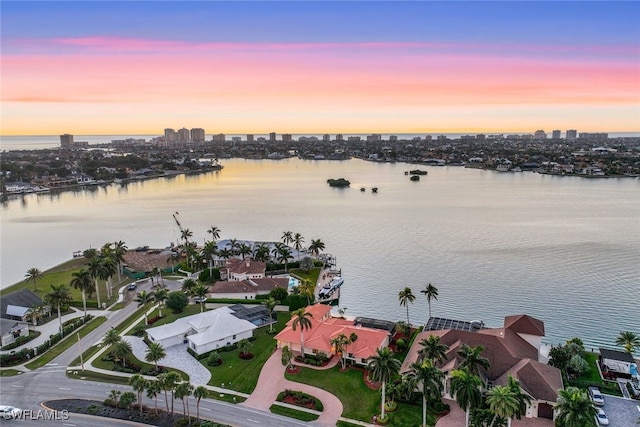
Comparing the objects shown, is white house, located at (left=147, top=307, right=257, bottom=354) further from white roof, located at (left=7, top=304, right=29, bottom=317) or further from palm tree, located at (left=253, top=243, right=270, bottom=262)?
palm tree, located at (left=253, top=243, right=270, bottom=262)

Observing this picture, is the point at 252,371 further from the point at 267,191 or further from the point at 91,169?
the point at 91,169

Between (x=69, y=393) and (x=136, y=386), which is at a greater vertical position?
(x=136, y=386)

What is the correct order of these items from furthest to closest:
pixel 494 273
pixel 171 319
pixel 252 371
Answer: pixel 494 273 < pixel 171 319 < pixel 252 371

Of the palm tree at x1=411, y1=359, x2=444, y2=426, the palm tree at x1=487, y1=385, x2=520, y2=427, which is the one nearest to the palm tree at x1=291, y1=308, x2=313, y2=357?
the palm tree at x1=411, y1=359, x2=444, y2=426

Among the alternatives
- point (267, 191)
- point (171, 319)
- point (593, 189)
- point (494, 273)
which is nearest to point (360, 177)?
point (267, 191)

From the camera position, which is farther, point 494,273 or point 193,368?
point 494,273

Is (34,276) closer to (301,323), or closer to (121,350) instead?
(121,350)

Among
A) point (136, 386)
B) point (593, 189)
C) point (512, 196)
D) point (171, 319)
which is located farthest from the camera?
point (593, 189)
